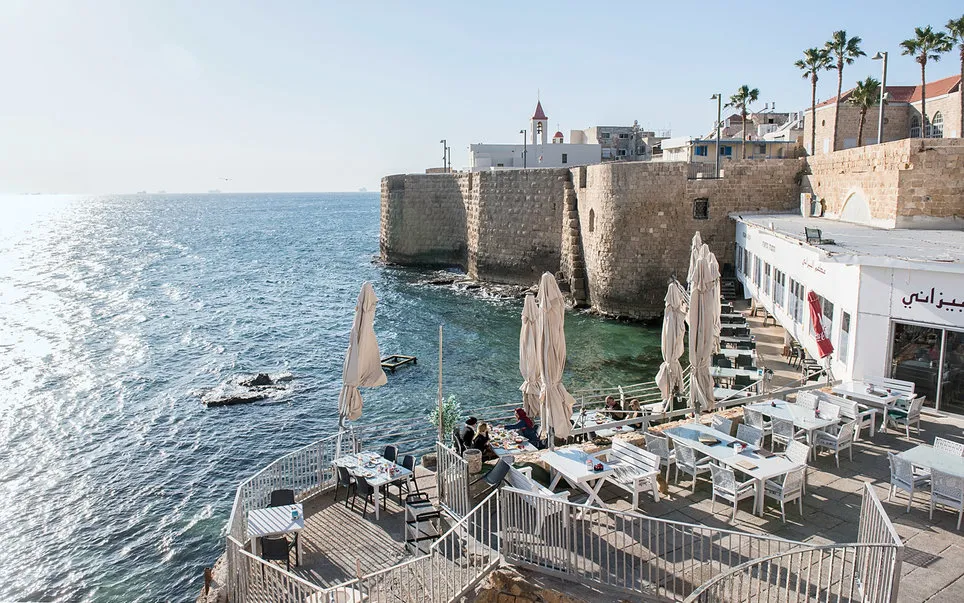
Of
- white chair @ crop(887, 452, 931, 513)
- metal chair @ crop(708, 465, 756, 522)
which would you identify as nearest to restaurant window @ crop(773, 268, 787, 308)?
white chair @ crop(887, 452, 931, 513)

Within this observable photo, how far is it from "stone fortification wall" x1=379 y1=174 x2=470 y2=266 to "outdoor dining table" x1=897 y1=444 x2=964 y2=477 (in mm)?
39706

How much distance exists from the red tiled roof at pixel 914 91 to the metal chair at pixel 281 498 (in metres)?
47.1

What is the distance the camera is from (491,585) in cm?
780

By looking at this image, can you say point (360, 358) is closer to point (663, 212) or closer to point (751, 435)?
point (751, 435)

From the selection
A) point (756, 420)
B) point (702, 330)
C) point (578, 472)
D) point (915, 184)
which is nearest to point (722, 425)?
point (756, 420)

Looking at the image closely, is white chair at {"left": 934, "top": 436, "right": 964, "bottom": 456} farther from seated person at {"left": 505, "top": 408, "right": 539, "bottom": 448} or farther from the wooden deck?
the wooden deck

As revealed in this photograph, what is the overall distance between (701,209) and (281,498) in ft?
87.8

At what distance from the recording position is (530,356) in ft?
37.9

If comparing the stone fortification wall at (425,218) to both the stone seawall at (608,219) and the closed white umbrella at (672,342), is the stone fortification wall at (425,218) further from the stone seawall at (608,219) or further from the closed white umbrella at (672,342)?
the closed white umbrella at (672,342)

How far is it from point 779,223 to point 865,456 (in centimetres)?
1656

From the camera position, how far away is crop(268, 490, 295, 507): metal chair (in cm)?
1012

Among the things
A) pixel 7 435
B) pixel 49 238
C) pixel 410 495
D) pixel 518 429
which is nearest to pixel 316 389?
pixel 7 435

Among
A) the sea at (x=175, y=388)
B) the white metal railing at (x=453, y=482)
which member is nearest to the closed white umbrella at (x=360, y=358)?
the white metal railing at (x=453, y=482)

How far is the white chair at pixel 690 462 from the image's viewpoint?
977 cm
